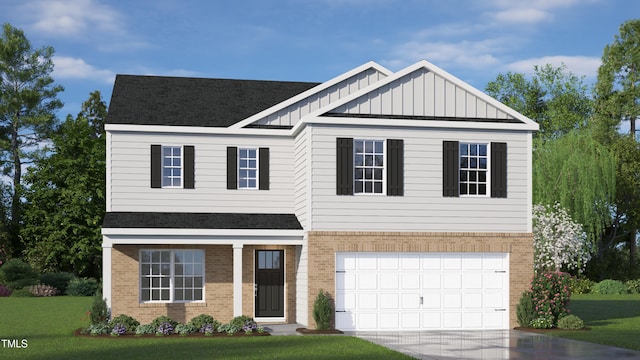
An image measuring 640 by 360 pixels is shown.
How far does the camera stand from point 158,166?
27.0m

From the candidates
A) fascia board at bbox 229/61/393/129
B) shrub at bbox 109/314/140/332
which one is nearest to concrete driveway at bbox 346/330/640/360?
shrub at bbox 109/314/140/332

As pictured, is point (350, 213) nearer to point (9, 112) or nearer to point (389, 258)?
point (389, 258)

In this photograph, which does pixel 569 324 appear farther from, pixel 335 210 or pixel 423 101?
pixel 423 101

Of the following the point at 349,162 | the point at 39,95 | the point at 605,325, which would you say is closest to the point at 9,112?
the point at 39,95

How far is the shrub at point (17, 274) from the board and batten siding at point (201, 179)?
23529 mm

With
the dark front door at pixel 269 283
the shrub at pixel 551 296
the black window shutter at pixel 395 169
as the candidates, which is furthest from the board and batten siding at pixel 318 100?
the shrub at pixel 551 296

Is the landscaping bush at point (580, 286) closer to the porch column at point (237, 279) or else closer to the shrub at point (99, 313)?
the porch column at point (237, 279)

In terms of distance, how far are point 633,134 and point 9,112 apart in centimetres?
4429

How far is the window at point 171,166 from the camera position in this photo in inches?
1072

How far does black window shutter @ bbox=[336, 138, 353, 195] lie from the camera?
2512 cm

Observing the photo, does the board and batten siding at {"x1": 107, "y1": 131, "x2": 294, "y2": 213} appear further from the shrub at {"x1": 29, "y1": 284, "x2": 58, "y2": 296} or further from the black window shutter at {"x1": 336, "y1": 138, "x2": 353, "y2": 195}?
the shrub at {"x1": 29, "y1": 284, "x2": 58, "y2": 296}

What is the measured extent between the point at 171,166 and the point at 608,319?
53.1 feet

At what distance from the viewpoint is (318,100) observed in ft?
95.3

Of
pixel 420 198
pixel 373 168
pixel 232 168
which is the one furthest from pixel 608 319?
pixel 232 168
